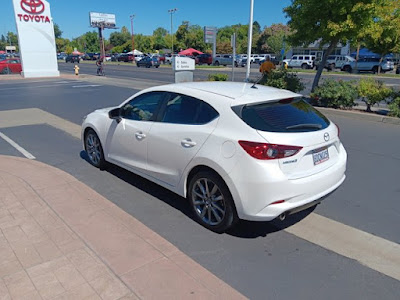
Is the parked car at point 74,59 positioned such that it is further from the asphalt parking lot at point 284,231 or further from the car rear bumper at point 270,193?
the car rear bumper at point 270,193

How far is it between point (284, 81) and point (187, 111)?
333 inches

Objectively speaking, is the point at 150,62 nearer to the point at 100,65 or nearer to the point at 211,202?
the point at 100,65

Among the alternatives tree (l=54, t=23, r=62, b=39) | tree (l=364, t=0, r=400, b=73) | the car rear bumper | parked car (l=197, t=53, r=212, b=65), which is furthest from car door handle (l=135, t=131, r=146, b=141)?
tree (l=54, t=23, r=62, b=39)

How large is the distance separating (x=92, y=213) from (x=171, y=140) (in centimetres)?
126

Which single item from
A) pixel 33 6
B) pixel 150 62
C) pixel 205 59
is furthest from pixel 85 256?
pixel 205 59

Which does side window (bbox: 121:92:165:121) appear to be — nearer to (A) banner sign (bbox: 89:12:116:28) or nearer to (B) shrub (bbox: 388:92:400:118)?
(B) shrub (bbox: 388:92:400:118)

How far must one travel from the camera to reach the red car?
2730 centimetres

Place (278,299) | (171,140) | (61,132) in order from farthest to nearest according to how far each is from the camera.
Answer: (61,132), (171,140), (278,299)

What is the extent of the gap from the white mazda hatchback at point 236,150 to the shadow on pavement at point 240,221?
11.0 inches

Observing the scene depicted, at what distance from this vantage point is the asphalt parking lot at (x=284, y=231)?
105 inches

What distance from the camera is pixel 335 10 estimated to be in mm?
10336

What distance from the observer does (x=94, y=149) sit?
533 centimetres

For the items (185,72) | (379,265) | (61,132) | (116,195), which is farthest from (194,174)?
(185,72)

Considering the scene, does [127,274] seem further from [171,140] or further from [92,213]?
[171,140]
